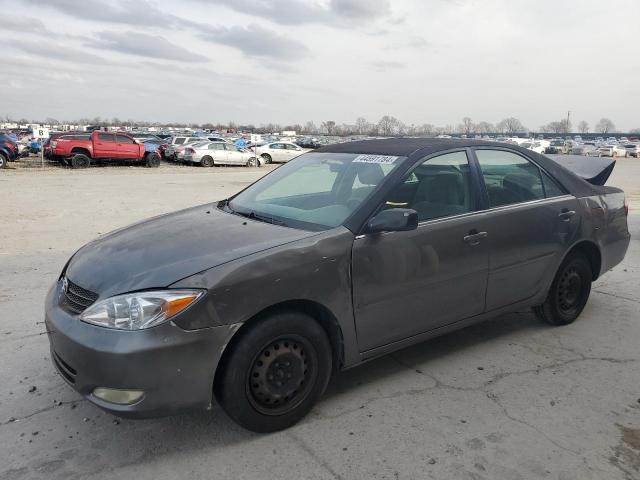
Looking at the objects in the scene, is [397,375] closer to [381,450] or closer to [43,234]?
[381,450]

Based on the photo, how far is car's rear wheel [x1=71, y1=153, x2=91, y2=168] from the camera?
2536 centimetres

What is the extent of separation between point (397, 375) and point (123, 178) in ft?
61.1

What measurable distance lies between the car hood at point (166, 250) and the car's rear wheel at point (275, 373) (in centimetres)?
44

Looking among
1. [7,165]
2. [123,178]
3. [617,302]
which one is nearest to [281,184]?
[617,302]

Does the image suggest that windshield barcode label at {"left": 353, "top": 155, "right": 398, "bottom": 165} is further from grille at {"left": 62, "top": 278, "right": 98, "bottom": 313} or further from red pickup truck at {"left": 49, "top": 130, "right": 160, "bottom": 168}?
red pickup truck at {"left": 49, "top": 130, "right": 160, "bottom": 168}

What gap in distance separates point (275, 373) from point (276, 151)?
34397mm

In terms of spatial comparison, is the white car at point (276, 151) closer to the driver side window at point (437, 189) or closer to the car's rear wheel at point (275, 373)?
the driver side window at point (437, 189)

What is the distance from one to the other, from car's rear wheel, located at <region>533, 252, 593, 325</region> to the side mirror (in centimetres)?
198

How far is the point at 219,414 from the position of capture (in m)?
3.21

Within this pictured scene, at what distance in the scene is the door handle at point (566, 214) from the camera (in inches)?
173

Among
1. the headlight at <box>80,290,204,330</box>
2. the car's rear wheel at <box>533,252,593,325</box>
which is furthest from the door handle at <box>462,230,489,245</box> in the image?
the headlight at <box>80,290,204,330</box>

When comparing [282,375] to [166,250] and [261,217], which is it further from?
[261,217]

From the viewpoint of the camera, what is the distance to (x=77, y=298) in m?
2.91

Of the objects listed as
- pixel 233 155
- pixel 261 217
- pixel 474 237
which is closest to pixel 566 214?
pixel 474 237
